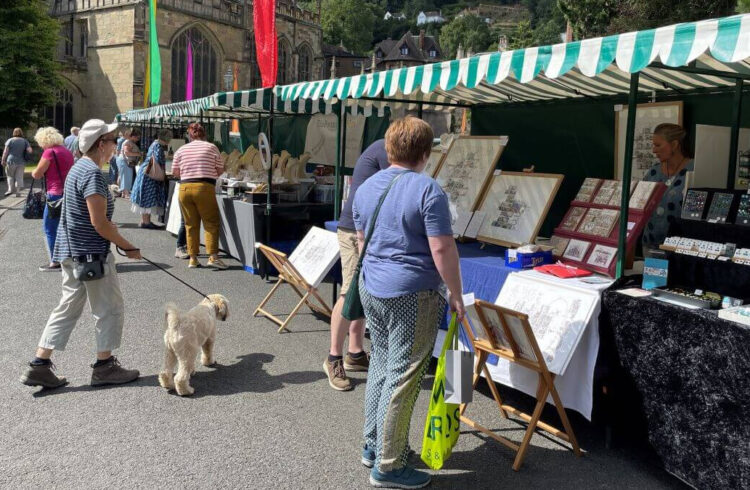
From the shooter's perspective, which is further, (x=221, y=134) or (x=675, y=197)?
(x=221, y=134)

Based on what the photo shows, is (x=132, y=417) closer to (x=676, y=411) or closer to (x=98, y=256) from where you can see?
(x=98, y=256)

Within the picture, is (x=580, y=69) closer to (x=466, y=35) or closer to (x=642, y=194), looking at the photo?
(x=642, y=194)

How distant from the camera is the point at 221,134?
17094mm

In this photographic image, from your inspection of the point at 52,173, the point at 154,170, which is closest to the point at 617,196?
the point at 52,173

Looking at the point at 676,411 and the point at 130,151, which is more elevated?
the point at 130,151

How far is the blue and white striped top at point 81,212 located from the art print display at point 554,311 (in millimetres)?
2524

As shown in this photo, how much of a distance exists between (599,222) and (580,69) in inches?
50.8

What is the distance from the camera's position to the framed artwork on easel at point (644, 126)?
16.1 feet

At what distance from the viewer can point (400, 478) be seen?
290cm

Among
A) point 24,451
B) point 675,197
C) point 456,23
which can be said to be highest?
point 456,23

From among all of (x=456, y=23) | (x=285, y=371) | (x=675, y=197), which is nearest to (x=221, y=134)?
(x=285, y=371)

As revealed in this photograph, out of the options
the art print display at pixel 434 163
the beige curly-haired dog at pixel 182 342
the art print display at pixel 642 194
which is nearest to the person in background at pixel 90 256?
the beige curly-haired dog at pixel 182 342

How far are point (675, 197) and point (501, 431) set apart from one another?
1847mm

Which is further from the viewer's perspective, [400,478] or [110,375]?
[110,375]
